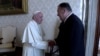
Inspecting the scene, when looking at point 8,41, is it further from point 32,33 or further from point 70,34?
point 70,34

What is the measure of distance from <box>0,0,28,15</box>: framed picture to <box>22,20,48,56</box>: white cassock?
3.80ft

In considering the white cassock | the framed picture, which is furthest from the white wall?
the white cassock

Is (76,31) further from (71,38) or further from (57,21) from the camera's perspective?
(57,21)

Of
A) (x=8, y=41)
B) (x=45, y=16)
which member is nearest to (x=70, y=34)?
(x=45, y=16)

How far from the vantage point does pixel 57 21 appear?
455 cm

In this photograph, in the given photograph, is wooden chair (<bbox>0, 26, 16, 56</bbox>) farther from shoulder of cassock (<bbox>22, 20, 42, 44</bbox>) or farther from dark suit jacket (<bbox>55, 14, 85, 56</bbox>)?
dark suit jacket (<bbox>55, 14, 85, 56</bbox>)

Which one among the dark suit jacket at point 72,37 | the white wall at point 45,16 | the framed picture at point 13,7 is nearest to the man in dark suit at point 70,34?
the dark suit jacket at point 72,37

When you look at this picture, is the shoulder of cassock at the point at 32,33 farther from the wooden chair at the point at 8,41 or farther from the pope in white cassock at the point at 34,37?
the wooden chair at the point at 8,41

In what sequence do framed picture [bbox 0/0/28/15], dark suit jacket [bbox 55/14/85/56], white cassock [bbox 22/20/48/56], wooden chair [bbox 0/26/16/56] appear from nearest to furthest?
dark suit jacket [bbox 55/14/85/56]
white cassock [bbox 22/20/48/56]
wooden chair [bbox 0/26/16/56]
framed picture [bbox 0/0/28/15]

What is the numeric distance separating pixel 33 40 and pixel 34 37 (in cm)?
5

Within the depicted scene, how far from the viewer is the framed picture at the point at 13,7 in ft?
14.8

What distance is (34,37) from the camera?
341cm

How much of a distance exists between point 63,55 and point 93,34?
68 centimetres

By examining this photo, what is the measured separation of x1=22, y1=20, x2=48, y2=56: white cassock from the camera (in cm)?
340
